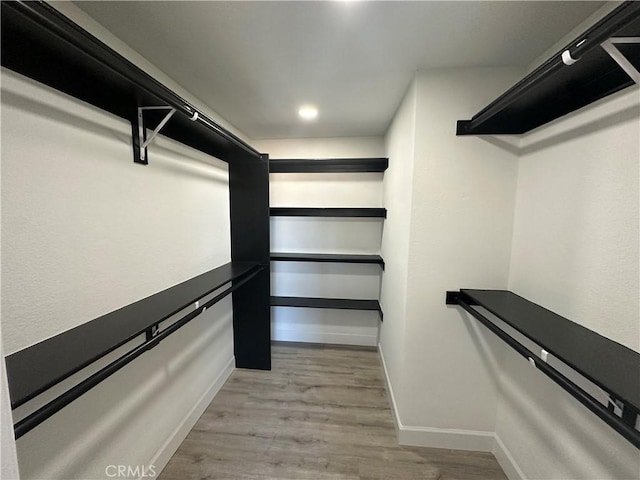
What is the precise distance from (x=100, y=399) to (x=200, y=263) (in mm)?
905

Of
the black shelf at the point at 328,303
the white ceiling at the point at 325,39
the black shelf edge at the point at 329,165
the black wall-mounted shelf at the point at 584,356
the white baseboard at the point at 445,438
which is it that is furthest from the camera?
the black shelf at the point at 328,303

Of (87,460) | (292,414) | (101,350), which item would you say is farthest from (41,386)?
(292,414)

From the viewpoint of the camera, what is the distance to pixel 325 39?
46.0 inches

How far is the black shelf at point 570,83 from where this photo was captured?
0.66 m

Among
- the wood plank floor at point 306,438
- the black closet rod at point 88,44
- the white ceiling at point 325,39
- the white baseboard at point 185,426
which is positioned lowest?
the wood plank floor at point 306,438

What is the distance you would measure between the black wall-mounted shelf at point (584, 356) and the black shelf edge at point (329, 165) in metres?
1.59

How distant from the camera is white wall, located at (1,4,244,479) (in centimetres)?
82

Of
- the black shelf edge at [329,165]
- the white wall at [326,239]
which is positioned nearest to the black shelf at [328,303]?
the white wall at [326,239]

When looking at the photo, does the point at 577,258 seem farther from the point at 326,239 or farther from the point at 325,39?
the point at 326,239

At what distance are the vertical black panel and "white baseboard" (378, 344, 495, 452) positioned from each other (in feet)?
4.35

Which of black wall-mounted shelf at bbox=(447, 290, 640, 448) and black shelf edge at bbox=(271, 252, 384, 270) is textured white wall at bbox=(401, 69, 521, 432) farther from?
black shelf edge at bbox=(271, 252, 384, 270)

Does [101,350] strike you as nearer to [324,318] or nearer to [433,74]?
[433,74]

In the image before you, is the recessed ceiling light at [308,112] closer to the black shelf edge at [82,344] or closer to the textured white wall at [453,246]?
the textured white wall at [453,246]

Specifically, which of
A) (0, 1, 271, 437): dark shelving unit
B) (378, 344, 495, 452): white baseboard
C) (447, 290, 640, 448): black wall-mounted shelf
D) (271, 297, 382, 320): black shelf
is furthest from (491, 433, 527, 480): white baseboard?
(0, 1, 271, 437): dark shelving unit
